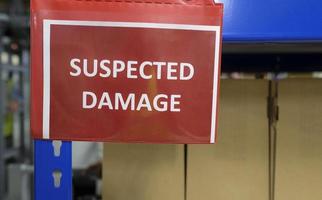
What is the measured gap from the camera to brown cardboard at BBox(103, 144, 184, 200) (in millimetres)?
925

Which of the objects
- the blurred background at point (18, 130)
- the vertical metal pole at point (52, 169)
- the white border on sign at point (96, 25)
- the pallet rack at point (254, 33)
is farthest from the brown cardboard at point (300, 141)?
the blurred background at point (18, 130)

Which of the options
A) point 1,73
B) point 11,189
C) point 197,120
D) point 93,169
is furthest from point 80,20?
point 11,189

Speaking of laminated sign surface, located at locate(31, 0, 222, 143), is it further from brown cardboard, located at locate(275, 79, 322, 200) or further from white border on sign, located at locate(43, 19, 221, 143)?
brown cardboard, located at locate(275, 79, 322, 200)

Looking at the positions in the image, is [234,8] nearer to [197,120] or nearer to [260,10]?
[260,10]

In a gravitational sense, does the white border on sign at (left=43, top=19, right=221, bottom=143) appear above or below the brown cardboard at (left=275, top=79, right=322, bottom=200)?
above

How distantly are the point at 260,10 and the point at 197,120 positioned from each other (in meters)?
0.26

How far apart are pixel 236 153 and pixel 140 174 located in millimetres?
258

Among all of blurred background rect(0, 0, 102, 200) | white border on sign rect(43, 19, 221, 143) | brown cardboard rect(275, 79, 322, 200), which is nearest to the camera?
white border on sign rect(43, 19, 221, 143)

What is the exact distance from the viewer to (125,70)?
65 centimetres

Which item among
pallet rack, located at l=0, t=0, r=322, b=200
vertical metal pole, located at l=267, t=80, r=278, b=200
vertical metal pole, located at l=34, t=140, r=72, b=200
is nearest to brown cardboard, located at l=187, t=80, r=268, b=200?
vertical metal pole, located at l=267, t=80, r=278, b=200

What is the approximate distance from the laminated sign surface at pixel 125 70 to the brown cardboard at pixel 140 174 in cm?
28

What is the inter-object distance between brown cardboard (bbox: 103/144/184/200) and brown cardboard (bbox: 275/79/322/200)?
269 millimetres

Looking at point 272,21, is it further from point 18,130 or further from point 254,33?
point 18,130

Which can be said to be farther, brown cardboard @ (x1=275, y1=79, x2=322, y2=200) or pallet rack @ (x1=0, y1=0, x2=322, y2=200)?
brown cardboard @ (x1=275, y1=79, x2=322, y2=200)
